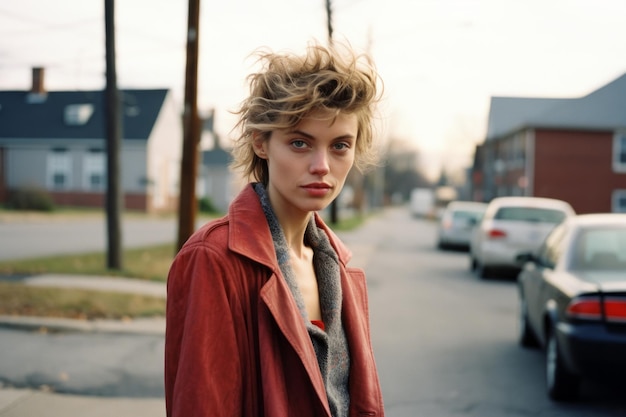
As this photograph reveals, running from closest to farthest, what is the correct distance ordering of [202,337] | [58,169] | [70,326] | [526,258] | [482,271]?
[202,337] < [526,258] < [70,326] < [482,271] < [58,169]

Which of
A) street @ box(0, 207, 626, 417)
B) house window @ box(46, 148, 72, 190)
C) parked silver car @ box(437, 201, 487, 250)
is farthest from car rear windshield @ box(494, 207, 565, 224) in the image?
→ house window @ box(46, 148, 72, 190)

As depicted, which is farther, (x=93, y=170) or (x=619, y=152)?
(x=93, y=170)

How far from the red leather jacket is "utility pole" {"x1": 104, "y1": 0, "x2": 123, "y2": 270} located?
10600 mm

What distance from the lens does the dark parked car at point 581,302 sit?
4.73 metres

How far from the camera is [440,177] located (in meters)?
124

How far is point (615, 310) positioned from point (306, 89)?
3.82 meters

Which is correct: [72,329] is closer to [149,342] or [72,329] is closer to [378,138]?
[149,342]

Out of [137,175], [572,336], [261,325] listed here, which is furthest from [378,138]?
[137,175]

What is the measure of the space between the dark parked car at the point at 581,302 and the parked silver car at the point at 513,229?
7260 millimetres

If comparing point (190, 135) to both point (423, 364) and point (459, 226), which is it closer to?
point (423, 364)

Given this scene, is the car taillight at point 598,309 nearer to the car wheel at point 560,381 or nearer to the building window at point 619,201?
the car wheel at point 560,381

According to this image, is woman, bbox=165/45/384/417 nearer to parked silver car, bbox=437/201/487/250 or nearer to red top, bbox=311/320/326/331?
red top, bbox=311/320/326/331

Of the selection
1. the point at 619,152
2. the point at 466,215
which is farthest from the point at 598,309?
the point at 619,152

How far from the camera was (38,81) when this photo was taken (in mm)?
12031
